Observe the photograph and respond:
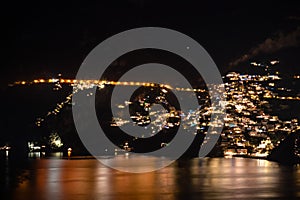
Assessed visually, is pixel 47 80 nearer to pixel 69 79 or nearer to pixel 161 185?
pixel 69 79

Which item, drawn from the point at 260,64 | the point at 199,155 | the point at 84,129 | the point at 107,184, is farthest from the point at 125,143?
the point at 107,184

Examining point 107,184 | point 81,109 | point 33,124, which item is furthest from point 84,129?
point 107,184

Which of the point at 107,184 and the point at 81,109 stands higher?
the point at 81,109

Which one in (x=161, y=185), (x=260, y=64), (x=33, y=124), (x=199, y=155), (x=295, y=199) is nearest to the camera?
(x=295, y=199)

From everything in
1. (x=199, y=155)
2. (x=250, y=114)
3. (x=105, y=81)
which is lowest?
(x=199, y=155)

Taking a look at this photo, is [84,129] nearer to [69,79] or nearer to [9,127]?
[69,79]

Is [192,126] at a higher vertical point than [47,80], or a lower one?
lower

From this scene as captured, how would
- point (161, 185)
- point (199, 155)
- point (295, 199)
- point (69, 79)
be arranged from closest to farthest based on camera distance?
point (295, 199) → point (161, 185) → point (199, 155) → point (69, 79)

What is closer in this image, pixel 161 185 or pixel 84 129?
pixel 161 185

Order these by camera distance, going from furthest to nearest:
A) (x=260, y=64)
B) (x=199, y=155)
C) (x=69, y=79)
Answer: (x=260, y=64)
(x=69, y=79)
(x=199, y=155)

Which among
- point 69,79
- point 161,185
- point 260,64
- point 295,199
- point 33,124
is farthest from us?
point 260,64
